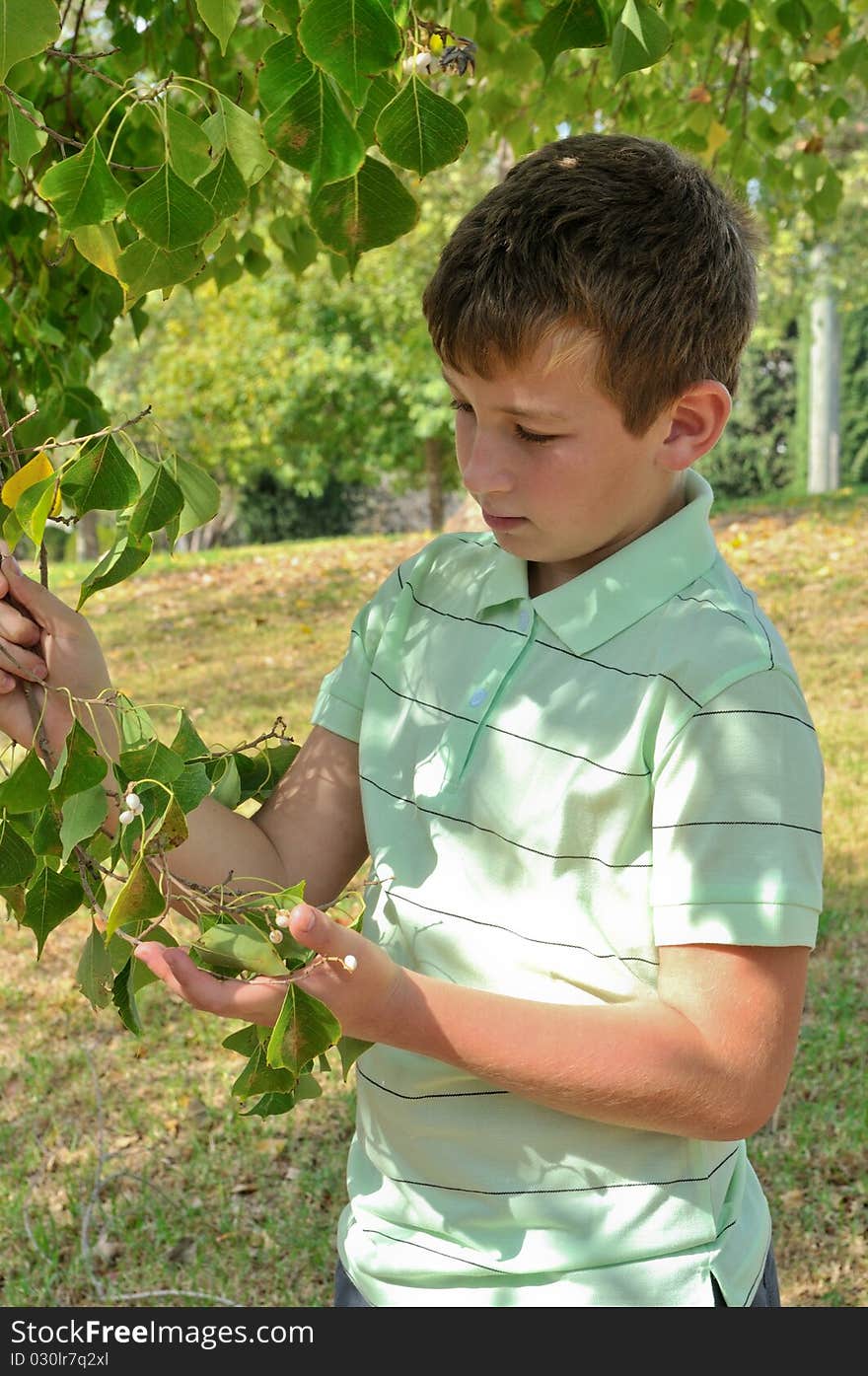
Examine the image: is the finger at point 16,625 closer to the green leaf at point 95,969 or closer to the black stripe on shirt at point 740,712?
the green leaf at point 95,969

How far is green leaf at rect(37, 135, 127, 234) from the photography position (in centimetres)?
106

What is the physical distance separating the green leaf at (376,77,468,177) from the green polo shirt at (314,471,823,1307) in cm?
50

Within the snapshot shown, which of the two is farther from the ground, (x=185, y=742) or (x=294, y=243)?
(x=294, y=243)

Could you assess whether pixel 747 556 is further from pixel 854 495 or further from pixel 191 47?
pixel 191 47

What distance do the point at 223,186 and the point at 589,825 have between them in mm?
684

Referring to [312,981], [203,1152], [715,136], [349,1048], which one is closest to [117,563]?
[312,981]

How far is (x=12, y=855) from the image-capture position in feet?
4.15

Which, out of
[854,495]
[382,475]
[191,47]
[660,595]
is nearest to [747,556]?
[854,495]

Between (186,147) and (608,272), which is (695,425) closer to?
(608,272)

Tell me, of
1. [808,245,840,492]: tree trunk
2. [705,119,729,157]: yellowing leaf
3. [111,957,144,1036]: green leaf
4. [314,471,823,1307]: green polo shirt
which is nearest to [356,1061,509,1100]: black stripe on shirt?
[314,471,823,1307]: green polo shirt

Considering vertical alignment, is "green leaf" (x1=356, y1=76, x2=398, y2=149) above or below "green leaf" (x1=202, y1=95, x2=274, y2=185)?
above

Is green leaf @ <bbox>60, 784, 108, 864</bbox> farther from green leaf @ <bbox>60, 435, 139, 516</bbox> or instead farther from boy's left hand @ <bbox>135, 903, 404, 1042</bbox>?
green leaf @ <bbox>60, 435, 139, 516</bbox>

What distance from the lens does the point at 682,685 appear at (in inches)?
50.8

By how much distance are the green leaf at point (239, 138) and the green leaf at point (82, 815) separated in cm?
52
